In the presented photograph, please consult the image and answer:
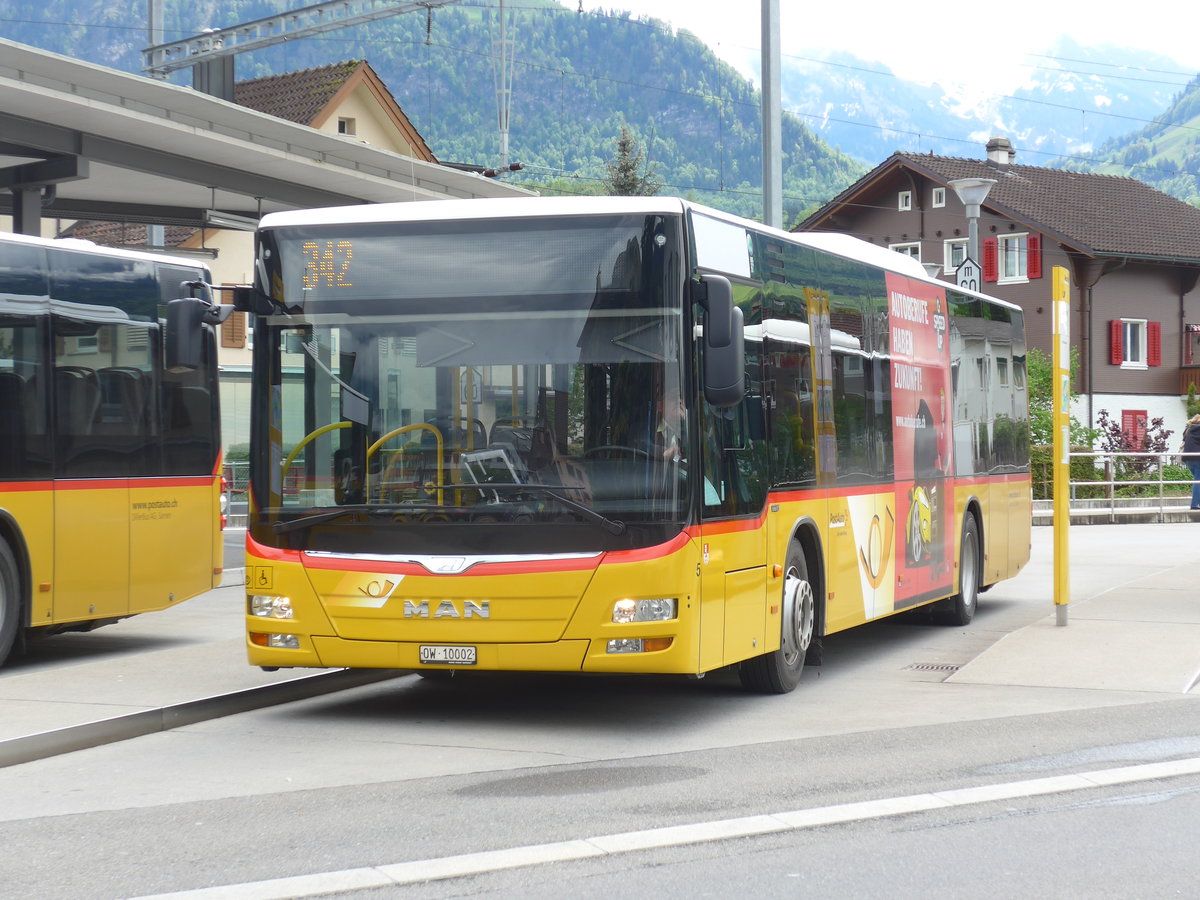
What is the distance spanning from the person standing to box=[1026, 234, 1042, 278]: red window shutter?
815 inches

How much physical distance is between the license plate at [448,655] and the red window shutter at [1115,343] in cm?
5098

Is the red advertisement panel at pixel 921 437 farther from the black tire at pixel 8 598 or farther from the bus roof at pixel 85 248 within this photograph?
the black tire at pixel 8 598

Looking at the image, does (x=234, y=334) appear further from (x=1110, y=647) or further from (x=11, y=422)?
(x=1110, y=647)

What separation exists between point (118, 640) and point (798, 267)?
640cm

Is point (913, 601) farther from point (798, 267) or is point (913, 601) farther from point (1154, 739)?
point (1154, 739)

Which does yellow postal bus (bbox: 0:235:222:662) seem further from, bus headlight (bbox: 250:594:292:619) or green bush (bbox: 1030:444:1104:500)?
green bush (bbox: 1030:444:1104:500)

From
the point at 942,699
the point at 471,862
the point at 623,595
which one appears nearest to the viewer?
the point at 471,862

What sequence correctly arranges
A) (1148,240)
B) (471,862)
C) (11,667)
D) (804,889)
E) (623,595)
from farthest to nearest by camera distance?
(1148,240) < (11,667) < (623,595) < (471,862) < (804,889)

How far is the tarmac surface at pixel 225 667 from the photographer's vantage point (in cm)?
956

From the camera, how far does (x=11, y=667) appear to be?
12328 mm

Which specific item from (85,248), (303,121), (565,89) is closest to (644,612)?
(85,248)

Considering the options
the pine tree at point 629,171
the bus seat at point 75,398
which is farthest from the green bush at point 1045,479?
the bus seat at point 75,398

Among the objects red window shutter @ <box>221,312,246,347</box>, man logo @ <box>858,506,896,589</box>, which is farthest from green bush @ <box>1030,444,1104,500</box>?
man logo @ <box>858,506,896,589</box>

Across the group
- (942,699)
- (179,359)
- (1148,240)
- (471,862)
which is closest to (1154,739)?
(942,699)
